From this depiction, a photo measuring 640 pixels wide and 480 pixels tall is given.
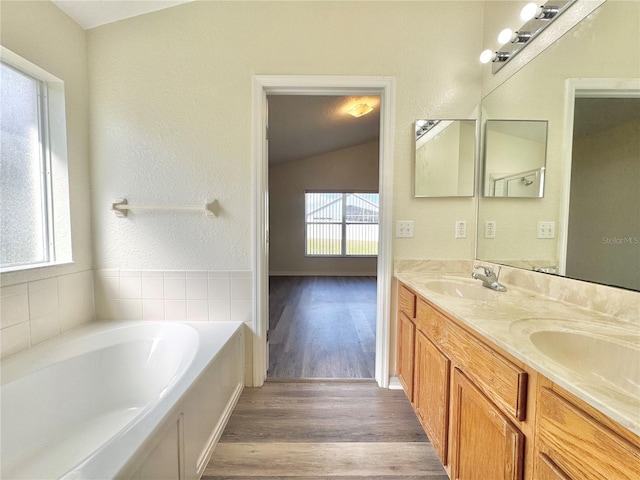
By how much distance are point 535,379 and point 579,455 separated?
0.16 metres

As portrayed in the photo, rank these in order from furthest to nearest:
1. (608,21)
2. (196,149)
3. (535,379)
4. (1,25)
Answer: (196,149) < (1,25) < (608,21) < (535,379)

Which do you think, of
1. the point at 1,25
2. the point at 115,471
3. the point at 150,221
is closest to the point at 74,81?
the point at 1,25

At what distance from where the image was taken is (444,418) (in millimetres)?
1142

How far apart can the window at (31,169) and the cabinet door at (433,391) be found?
2.24 metres

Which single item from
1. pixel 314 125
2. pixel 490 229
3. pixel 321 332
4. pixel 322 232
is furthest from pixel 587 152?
pixel 322 232

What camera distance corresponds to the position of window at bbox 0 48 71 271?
1424 millimetres

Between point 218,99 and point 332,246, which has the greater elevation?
point 218,99

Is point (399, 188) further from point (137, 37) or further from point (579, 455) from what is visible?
point (137, 37)

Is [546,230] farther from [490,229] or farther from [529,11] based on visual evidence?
[529,11]

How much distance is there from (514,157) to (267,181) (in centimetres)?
156

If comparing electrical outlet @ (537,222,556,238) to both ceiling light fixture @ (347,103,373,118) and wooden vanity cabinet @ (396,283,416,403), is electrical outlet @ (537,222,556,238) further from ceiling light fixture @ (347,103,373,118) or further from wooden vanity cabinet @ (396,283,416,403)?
ceiling light fixture @ (347,103,373,118)

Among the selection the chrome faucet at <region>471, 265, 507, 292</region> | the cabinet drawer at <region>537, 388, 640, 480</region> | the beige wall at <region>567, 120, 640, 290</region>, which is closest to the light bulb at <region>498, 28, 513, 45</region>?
the beige wall at <region>567, 120, 640, 290</region>

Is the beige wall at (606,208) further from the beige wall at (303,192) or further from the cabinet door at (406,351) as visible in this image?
the beige wall at (303,192)

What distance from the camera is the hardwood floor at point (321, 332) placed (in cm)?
213
